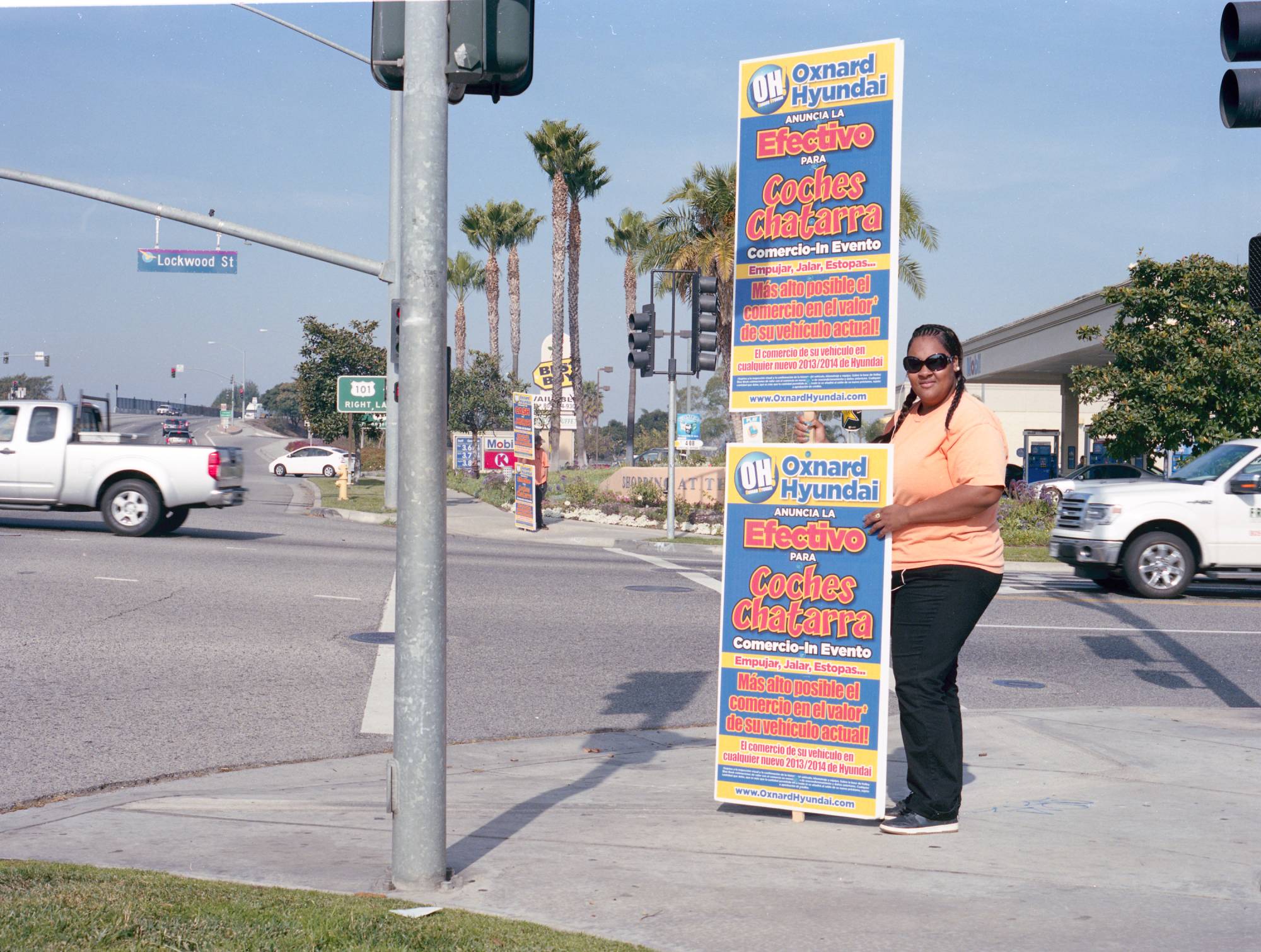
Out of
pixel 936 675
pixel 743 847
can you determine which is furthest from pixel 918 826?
pixel 743 847

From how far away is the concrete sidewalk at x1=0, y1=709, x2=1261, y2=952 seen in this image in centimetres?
390

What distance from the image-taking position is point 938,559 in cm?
499

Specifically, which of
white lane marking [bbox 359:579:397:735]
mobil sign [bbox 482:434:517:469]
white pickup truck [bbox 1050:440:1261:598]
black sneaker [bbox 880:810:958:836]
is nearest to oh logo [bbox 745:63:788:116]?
black sneaker [bbox 880:810:958:836]

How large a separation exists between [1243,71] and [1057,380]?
140ft

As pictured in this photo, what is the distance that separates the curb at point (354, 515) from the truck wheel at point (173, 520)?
21.6ft

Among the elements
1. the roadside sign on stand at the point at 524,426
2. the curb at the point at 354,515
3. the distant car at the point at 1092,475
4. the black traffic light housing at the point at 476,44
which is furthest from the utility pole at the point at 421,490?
the distant car at the point at 1092,475

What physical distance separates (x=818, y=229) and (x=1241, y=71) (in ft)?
5.62

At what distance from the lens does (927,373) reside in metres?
5.05

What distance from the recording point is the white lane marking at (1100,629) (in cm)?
1162

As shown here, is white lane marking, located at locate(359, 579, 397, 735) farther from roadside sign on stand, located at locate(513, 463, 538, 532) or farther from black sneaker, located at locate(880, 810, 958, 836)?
roadside sign on stand, located at locate(513, 463, 538, 532)

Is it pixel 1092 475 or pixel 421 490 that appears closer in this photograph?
pixel 421 490

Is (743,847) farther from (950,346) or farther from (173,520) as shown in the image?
(173,520)

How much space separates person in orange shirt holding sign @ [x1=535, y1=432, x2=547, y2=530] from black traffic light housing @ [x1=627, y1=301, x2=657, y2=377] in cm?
332

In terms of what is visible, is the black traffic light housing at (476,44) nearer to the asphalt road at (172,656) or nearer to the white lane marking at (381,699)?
the asphalt road at (172,656)
